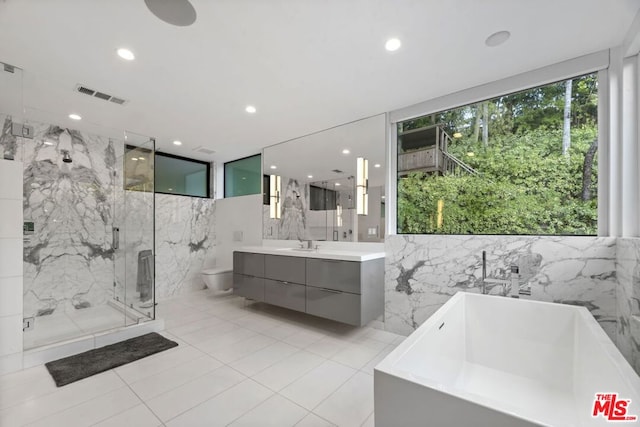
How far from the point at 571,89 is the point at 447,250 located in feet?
5.53

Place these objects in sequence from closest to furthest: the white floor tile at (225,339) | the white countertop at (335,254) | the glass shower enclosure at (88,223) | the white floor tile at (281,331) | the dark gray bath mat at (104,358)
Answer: the dark gray bath mat at (104,358), the white floor tile at (225,339), the white countertop at (335,254), the white floor tile at (281,331), the glass shower enclosure at (88,223)

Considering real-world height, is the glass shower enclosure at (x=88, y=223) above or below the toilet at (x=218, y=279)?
above

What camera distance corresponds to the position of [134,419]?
Answer: 1688 millimetres

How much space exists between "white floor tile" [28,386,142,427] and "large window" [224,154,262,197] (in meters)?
3.19

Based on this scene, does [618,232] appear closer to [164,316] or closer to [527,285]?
[527,285]

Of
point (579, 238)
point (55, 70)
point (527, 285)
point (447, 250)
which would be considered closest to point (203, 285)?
point (55, 70)

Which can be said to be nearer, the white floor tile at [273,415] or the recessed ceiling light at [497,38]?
the white floor tile at [273,415]

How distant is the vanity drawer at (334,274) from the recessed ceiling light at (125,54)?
8.05ft

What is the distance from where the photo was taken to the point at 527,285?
229cm

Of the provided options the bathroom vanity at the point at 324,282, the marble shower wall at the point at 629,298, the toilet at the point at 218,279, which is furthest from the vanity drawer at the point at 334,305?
the toilet at the point at 218,279

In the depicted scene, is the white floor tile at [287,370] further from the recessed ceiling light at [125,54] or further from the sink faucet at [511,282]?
the recessed ceiling light at [125,54]

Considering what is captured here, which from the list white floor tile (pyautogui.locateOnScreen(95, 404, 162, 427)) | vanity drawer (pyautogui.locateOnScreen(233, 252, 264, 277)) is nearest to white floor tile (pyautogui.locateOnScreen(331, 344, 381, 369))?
white floor tile (pyautogui.locateOnScreen(95, 404, 162, 427))

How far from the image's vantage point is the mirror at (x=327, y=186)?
10.6 ft

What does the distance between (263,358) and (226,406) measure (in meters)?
→ 0.68
